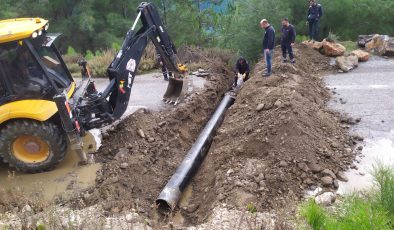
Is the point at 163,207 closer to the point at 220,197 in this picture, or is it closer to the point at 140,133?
the point at 220,197

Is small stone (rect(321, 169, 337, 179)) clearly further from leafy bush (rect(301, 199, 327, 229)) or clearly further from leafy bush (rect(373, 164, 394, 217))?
leafy bush (rect(301, 199, 327, 229))

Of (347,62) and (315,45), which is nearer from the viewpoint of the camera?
(347,62)

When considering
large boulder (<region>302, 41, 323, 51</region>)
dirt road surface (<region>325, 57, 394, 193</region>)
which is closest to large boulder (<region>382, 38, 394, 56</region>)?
dirt road surface (<region>325, 57, 394, 193</region>)

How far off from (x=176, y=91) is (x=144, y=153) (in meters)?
3.02

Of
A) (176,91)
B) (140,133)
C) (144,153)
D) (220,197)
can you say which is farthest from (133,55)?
(220,197)

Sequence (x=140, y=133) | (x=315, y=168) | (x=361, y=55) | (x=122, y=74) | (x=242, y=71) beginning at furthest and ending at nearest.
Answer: (x=361, y=55) → (x=242, y=71) → (x=140, y=133) → (x=122, y=74) → (x=315, y=168)

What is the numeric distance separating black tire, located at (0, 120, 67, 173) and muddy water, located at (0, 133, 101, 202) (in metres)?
0.18

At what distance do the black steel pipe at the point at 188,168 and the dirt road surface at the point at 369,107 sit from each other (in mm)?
2734

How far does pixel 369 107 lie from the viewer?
392 inches

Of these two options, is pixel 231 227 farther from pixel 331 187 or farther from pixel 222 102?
pixel 222 102

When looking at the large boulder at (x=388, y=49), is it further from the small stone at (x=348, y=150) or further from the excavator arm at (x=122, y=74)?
the excavator arm at (x=122, y=74)

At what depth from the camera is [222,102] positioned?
1130cm

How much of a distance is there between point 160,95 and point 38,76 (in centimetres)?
449

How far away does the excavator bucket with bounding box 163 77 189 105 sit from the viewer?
11031mm
